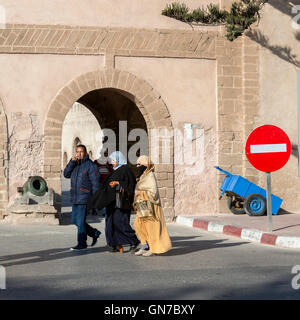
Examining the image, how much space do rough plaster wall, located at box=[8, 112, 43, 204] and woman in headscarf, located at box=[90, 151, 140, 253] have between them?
20.0 feet

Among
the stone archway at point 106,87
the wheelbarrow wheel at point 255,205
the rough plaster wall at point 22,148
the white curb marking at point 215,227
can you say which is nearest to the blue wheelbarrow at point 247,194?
the wheelbarrow wheel at point 255,205

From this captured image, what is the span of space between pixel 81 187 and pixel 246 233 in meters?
3.30

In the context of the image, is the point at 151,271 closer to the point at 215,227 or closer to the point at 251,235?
the point at 251,235

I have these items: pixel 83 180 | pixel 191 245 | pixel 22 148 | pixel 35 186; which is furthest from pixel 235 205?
pixel 83 180

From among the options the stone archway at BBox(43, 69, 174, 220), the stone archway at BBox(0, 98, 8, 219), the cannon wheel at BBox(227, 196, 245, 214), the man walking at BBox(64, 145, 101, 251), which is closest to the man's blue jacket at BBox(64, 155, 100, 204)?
the man walking at BBox(64, 145, 101, 251)

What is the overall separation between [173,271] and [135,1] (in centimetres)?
987

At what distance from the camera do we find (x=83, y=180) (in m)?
10.1

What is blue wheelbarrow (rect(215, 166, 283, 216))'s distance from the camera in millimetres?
15523

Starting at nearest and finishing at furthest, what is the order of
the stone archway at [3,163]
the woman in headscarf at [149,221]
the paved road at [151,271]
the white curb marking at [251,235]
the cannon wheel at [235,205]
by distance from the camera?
the paved road at [151,271], the woman in headscarf at [149,221], the white curb marking at [251,235], the stone archway at [3,163], the cannon wheel at [235,205]

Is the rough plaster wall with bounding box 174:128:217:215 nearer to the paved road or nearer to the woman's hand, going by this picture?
the paved road

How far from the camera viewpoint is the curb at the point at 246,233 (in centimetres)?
1059

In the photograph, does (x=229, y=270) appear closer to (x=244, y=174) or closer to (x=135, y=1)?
(x=244, y=174)

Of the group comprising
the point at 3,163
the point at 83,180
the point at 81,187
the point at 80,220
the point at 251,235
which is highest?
the point at 3,163

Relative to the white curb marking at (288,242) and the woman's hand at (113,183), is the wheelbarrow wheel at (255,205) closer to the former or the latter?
the white curb marking at (288,242)
